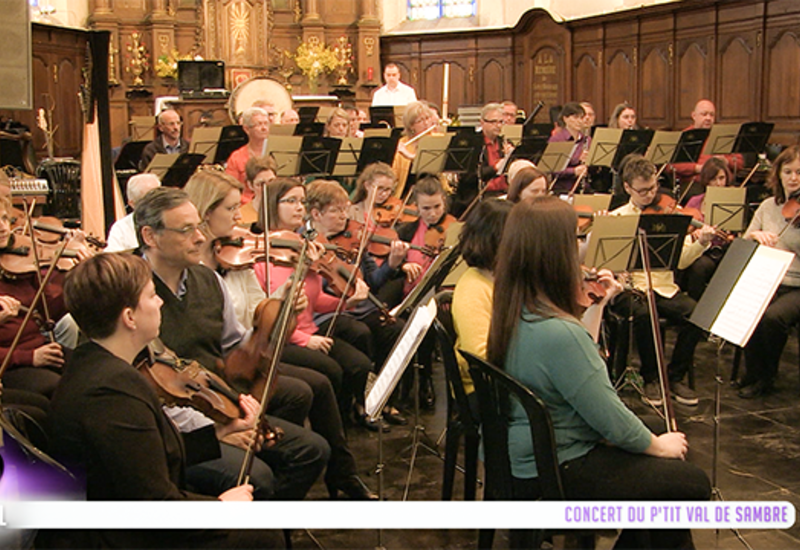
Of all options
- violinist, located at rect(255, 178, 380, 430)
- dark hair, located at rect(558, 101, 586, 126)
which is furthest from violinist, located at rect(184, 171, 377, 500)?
dark hair, located at rect(558, 101, 586, 126)

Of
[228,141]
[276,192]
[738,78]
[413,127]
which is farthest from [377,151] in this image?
[738,78]

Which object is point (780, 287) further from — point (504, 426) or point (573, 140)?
point (573, 140)

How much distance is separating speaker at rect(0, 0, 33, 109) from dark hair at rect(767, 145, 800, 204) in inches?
177

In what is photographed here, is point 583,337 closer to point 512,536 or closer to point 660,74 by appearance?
point 512,536

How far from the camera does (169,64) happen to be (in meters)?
13.8

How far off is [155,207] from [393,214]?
2.67 metres

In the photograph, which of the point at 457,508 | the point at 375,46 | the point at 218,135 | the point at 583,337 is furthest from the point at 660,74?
the point at 457,508

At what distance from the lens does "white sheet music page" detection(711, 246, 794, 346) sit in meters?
3.05

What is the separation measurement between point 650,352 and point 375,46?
1086 centimetres

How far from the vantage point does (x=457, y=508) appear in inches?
69.9

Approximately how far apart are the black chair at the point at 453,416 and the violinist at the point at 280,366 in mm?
424

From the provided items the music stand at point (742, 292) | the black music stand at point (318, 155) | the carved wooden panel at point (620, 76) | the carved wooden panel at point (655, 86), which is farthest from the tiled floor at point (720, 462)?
the carved wooden panel at point (620, 76)

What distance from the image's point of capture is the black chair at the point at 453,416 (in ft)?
10.2

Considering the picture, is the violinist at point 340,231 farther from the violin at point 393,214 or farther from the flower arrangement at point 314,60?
the flower arrangement at point 314,60
